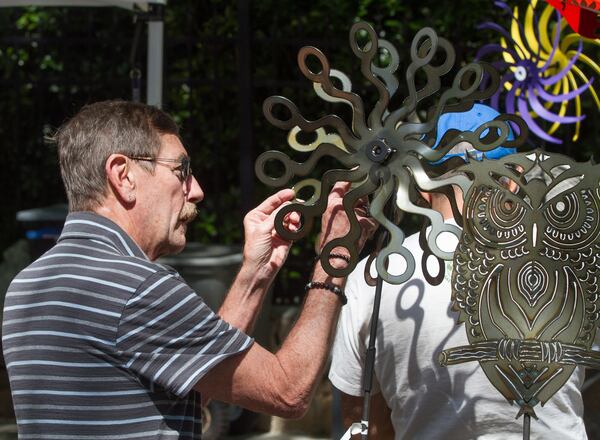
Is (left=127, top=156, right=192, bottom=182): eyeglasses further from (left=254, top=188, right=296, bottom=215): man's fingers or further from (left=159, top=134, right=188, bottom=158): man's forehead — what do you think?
(left=254, top=188, right=296, bottom=215): man's fingers

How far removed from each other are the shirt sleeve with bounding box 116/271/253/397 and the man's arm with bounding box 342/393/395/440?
1.94 feet

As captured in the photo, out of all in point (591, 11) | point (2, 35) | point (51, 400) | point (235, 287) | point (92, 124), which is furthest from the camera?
point (2, 35)

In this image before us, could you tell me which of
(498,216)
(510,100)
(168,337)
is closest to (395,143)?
(498,216)

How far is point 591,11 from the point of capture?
272 cm

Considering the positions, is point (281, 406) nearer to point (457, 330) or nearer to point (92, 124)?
point (457, 330)

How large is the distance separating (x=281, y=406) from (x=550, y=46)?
2448 millimetres

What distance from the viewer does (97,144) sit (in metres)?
2.14

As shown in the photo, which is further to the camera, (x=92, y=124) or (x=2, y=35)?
(x=2, y=35)

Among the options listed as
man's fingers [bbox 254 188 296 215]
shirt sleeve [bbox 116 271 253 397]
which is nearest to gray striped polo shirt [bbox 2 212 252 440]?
shirt sleeve [bbox 116 271 253 397]

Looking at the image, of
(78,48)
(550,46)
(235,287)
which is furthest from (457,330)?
(78,48)

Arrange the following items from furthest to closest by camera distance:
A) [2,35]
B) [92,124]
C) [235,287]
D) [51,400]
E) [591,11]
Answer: [2,35], [591,11], [235,287], [92,124], [51,400]

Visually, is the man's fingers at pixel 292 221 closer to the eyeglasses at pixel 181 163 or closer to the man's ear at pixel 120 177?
the eyeglasses at pixel 181 163

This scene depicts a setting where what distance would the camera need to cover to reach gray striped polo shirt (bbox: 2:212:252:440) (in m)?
1.96

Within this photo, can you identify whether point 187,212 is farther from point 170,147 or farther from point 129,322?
point 129,322
